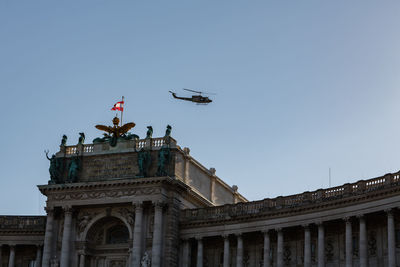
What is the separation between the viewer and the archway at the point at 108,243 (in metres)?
75.1

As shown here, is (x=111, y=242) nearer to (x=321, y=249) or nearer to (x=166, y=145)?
(x=166, y=145)

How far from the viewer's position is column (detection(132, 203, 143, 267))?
70938 mm

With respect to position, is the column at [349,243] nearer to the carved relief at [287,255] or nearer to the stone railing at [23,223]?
the carved relief at [287,255]

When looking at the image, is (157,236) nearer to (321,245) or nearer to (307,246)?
(307,246)

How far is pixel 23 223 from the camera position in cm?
8150

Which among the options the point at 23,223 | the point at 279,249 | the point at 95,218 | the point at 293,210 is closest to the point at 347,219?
the point at 293,210

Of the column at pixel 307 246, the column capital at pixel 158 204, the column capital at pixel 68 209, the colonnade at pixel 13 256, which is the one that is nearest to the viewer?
the column at pixel 307 246

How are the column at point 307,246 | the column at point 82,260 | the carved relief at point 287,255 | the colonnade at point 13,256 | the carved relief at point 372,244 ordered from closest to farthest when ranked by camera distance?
the carved relief at point 372,244, the column at point 307,246, the carved relief at point 287,255, the column at point 82,260, the colonnade at point 13,256

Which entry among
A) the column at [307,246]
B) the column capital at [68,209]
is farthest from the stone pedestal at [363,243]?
the column capital at [68,209]

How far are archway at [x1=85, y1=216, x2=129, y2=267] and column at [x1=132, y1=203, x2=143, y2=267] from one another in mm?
3339

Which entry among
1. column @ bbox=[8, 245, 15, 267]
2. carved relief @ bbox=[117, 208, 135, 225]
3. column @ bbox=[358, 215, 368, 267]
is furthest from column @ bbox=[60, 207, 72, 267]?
column @ bbox=[358, 215, 368, 267]

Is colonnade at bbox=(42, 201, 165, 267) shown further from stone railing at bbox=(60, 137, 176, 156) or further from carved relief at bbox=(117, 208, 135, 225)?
stone railing at bbox=(60, 137, 176, 156)

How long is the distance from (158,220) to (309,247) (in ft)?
46.0

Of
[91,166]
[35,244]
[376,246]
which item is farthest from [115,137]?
[376,246]
